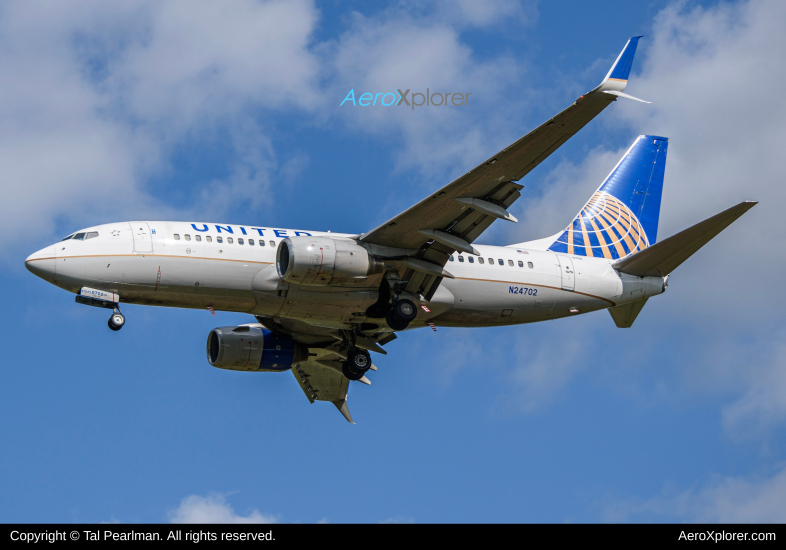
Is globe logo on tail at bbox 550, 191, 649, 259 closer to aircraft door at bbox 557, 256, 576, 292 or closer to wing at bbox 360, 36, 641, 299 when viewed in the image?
aircraft door at bbox 557, 256, 576, 292

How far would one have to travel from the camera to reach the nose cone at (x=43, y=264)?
98.5ft

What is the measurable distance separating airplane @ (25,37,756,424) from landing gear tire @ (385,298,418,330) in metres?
0.05

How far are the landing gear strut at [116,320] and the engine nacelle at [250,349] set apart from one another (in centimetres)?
783

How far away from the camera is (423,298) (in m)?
33.3

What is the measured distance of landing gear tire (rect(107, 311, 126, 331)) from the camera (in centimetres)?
2995

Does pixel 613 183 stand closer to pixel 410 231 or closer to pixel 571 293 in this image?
pixel 571 293

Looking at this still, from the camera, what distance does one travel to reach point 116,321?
30047 millimetres

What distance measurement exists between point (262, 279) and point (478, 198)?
8.24 meters

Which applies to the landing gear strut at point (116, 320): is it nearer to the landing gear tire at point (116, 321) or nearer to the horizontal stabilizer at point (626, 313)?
the landing gear tire at point (116, 321)

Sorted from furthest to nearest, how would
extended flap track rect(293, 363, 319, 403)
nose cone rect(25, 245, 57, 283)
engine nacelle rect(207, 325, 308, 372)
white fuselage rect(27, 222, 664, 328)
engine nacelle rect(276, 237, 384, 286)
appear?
extended flap track rect(293, 363, 319, 403)
engine nacelle rect(207, 325, 308, 372)
white fuselage rect(27, 222, 664, 328)
nose cone rect(25, 245, 57, 283)
engine nacelle rect(276, 237, 384, 286)

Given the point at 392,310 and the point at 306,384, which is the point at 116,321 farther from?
the point at 306,384

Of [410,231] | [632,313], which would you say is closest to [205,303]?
[410,231]

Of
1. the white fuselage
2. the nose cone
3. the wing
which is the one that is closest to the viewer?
the wing

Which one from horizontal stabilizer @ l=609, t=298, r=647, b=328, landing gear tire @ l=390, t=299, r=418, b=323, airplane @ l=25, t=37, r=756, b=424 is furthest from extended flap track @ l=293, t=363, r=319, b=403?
horizontal stabilizer @ l=609, t=298, r=647, b=328
